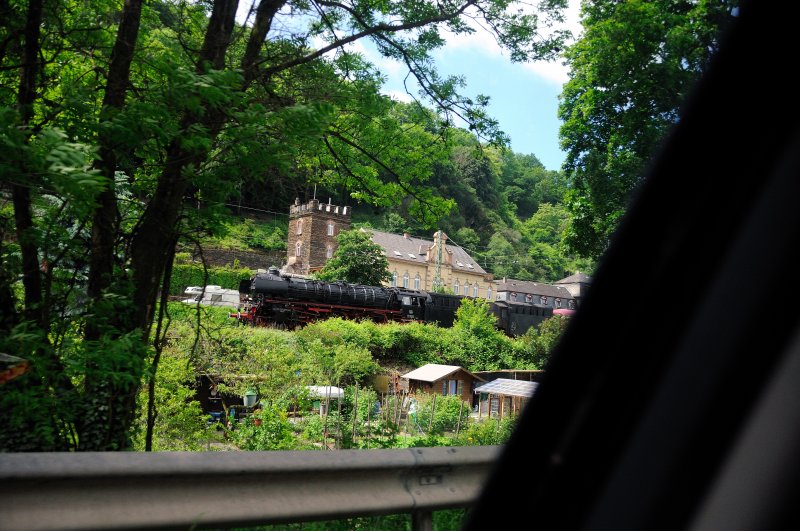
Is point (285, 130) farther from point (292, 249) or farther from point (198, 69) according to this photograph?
point (292, 249)

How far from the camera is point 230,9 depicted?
20.3 feet

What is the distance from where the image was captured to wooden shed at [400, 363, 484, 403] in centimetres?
2458

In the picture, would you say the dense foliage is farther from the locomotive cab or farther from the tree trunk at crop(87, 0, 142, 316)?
the locomotive cab

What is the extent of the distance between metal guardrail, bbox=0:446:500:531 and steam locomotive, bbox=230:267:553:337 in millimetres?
24950

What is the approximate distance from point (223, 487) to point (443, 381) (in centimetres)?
2287

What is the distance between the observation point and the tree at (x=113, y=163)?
14.0 feet

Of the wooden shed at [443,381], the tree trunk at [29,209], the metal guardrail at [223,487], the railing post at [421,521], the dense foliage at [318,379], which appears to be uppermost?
the tree trunk at [29,209]

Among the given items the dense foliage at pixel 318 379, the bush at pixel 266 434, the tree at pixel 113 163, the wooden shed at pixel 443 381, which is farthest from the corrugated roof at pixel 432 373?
the tree at pixel 113 163

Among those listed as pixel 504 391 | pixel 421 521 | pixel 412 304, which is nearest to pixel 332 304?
pixel 412 304

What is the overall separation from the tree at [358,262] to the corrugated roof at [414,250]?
10.4 meters

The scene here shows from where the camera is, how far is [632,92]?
6.02 feet

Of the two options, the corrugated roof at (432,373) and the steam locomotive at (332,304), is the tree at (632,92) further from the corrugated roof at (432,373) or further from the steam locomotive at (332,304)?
the steam locomotive at (332,304)

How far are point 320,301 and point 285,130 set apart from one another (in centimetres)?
2871

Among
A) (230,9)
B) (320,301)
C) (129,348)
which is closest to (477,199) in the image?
(320,301)
